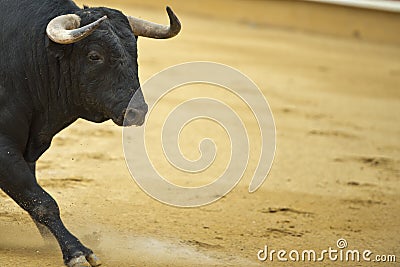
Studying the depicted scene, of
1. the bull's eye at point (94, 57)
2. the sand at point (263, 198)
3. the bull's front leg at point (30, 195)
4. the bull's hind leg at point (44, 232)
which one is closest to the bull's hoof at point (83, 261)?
the bull's front leg at point (30, 195)

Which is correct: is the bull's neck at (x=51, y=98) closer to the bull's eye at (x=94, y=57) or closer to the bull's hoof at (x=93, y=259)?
the bull's eye at (x=94, y=57)

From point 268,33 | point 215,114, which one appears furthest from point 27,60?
point 268,33

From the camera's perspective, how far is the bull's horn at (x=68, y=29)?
325cm

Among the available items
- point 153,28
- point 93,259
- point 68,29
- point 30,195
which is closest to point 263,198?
point 153,28

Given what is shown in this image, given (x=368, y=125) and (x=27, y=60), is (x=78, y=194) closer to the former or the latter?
(x=27, y=60)

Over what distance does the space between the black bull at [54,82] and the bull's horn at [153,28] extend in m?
0.03

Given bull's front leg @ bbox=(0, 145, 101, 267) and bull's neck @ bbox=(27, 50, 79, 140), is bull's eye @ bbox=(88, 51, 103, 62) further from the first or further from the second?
bull's front leg @ bbox=(0, 145, 101, 267)

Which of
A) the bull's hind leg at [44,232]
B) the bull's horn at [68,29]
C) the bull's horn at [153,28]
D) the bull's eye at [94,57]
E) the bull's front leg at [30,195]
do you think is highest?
the bull's horn at [153,28]

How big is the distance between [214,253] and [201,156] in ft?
5.96

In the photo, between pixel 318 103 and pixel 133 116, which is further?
pixel 318 103

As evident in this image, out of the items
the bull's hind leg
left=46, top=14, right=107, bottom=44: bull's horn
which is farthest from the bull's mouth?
the bull's hind leg

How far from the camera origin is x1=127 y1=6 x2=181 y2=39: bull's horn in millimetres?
3672

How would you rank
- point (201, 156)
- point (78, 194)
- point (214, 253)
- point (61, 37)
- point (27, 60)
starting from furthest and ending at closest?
1. point (201, 156)
2. point (78, 194)
3. point (214, 253)
4. point (27, 60)
5. point (61, 37)

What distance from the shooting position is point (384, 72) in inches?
391
